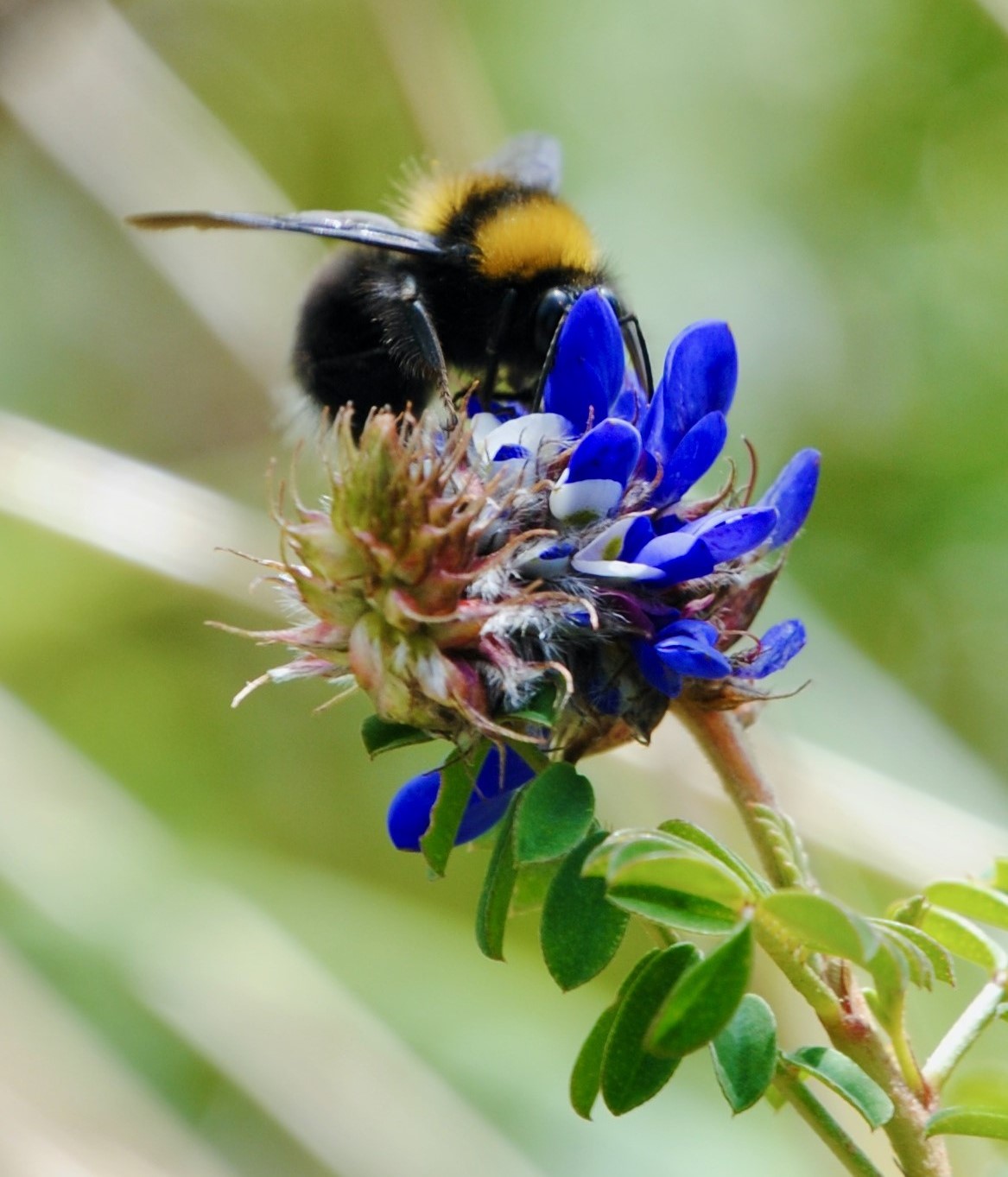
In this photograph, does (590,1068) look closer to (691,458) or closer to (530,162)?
(691,458)

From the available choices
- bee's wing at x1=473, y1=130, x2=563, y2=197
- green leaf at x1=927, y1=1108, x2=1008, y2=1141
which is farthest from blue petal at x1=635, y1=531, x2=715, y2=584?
bee's wing at x1=473, y1=130, x2=563, y2=197

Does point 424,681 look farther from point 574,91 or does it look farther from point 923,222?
point 574,91

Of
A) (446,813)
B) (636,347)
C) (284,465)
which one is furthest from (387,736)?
(284,465)

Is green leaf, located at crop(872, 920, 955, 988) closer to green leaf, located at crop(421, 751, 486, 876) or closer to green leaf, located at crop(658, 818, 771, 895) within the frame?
green leaf, located at crop(658, 818, 771, 895)

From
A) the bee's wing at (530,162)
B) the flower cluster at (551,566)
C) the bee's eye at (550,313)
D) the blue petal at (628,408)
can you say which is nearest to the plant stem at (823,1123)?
the flower cluster at (551,566)

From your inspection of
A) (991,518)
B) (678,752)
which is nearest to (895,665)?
(991,518)

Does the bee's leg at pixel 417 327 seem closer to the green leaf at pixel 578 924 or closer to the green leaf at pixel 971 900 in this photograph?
the green leaf at pixel 578 924
